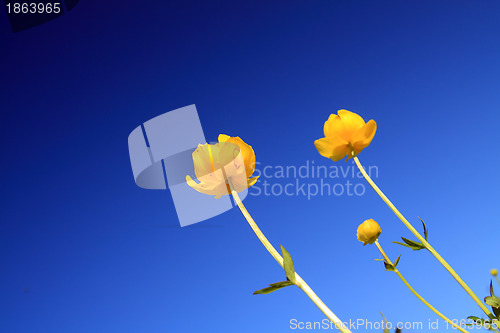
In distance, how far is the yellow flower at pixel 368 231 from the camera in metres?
0.97

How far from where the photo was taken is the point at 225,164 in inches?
25.8

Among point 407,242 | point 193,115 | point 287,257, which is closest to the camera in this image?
point 287,257

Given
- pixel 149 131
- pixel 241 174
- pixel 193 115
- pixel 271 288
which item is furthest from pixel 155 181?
pixel 271 288

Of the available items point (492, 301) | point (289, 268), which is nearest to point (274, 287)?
point (289, 268)

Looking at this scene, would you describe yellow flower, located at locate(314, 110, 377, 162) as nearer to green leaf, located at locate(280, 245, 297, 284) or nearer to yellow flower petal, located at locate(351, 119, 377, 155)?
yellow flower petal, located at locate(351, 119, 377, 155)

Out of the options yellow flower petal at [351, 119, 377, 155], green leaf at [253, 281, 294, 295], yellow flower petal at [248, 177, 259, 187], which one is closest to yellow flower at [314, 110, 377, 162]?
yellow flower petal at [351, 119, 377, 155]

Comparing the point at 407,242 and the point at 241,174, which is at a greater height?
the point at 241,174

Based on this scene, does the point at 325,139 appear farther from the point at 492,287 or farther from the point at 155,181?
the point at 155,181

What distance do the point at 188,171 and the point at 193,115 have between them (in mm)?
1222

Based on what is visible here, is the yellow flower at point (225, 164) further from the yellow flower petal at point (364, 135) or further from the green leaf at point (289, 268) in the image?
the yellow flower petal at point (364, 135)

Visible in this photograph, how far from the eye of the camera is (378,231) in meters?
0.99

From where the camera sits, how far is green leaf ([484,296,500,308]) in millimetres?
723

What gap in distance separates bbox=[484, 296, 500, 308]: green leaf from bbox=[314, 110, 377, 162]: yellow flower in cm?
44

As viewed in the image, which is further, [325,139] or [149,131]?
[149,131]
